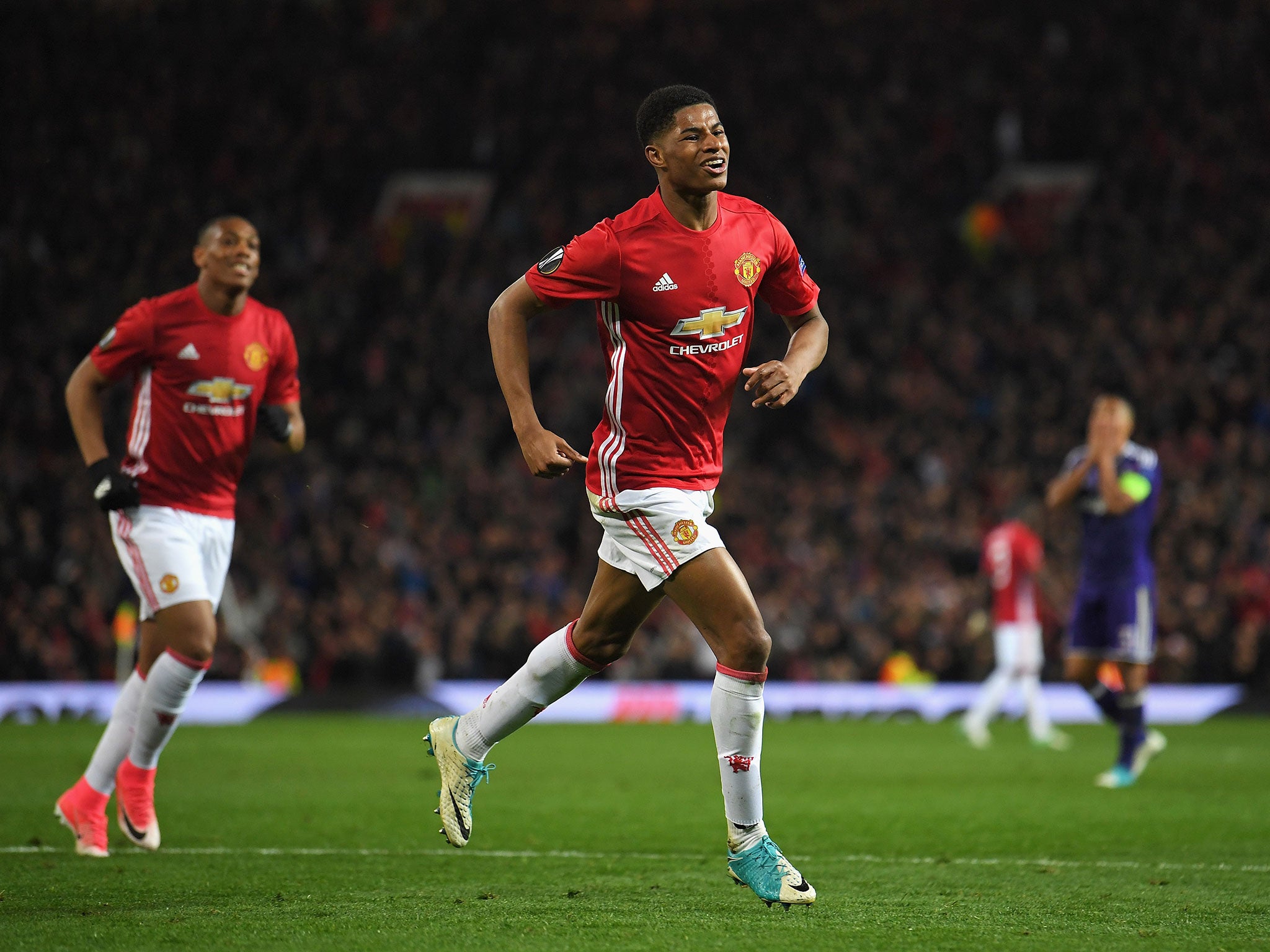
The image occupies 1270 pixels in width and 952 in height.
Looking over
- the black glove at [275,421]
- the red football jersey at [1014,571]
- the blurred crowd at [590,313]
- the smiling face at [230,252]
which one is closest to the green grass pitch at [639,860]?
the black glove at [275,421]

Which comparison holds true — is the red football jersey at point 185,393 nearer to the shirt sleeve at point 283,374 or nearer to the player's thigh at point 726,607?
the shirt sleeve at point 283,374

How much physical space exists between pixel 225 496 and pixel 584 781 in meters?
4.52

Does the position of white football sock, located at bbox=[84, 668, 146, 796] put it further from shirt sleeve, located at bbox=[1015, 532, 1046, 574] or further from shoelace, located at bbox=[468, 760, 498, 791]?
shirt sleeve, located at bbox=[1015, 532, 1046, 574]

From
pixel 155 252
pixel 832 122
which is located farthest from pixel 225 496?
pixel 832 122

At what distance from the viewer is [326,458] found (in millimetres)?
22797

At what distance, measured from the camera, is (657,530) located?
527 cm

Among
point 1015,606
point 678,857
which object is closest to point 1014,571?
point 1015,606

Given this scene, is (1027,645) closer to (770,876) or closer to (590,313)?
(770,876)

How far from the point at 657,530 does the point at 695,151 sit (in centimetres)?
135

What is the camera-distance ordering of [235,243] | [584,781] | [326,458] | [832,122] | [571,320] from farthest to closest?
[832,122] < [571,320] < [326,458] < [584,781] < [235,243]

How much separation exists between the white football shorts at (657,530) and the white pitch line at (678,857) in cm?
186

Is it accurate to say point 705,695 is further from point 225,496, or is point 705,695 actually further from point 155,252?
point 225,496

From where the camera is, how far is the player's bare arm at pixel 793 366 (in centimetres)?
506

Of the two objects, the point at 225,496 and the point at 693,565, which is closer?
the point at 693,565
